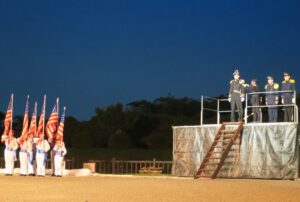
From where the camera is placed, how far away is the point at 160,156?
121 feet

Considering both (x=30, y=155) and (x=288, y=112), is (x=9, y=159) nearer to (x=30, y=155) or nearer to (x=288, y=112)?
(x=30, y=155)

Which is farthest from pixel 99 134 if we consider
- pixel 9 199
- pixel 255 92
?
pixel 9 199

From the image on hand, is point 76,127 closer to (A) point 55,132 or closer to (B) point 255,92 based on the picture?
(A) point 55,132

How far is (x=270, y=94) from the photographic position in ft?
71.6

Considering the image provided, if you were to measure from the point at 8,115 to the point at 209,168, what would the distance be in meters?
10.6

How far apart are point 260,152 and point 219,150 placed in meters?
1.63

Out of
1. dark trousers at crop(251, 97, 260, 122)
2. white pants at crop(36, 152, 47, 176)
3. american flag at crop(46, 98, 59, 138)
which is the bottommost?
white pants at crop(36, 152, 47, 176)

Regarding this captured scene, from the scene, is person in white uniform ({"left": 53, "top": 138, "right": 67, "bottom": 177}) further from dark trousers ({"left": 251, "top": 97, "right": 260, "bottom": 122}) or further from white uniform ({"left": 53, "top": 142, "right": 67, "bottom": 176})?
dark trousers ({"left": 251, "top": 97, "right": 260, "bottom": 122})

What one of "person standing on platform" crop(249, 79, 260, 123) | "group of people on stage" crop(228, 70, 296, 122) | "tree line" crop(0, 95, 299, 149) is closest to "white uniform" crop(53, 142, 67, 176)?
"group of people on stage" crop(228, 70, 296, 122)

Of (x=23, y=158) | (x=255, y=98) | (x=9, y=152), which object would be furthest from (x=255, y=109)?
(x=9, y=152)

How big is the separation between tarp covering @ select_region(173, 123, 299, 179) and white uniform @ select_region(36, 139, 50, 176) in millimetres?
6632

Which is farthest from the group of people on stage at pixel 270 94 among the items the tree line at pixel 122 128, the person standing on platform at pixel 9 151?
the tree line at pixel 122 128

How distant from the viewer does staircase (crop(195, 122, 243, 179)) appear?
72.0 ft

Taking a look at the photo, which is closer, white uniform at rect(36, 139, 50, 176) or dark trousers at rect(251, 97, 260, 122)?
dark trousers at rect(251, 97, 260, 122)
